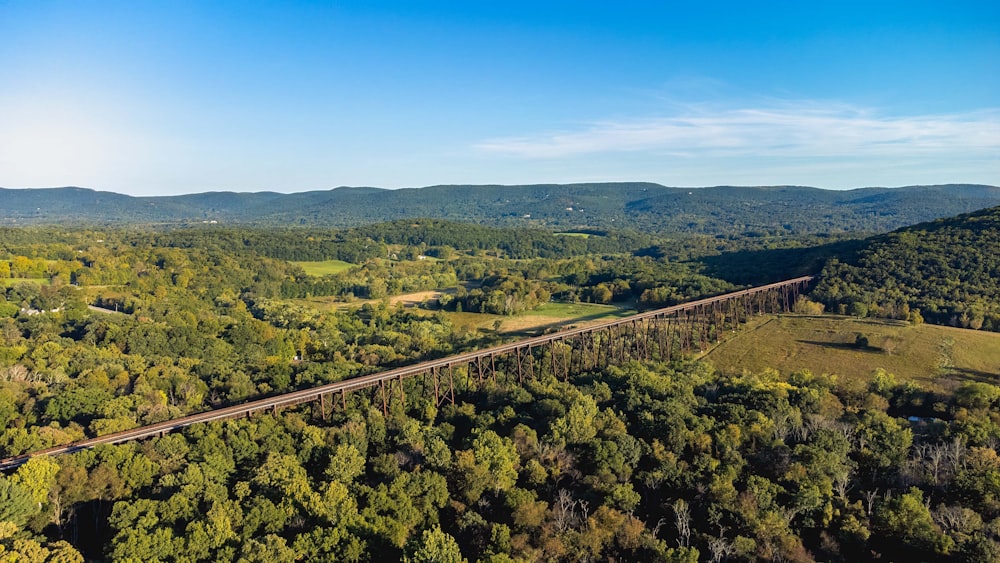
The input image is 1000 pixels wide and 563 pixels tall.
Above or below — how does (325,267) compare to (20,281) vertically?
below

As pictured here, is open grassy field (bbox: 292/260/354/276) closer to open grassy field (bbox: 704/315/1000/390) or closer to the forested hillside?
open grassy field (bbox: 704/315/1000/390)

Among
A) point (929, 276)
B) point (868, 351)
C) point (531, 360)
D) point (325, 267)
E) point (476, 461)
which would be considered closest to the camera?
point (476, 461)

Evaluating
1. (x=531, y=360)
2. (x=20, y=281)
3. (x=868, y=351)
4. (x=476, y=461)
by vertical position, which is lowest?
(x=868, y=351)

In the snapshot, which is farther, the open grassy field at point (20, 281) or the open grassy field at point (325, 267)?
the open grassy field at point (325, 267)

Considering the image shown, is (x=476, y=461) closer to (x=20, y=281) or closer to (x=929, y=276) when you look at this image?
(x=929, y=276)

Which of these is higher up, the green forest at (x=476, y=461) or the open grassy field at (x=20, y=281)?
the open grassy field at (x=20, y=281)

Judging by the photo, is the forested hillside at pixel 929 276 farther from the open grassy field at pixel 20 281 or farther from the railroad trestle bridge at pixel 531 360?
the open grassy field at pixel 20 281

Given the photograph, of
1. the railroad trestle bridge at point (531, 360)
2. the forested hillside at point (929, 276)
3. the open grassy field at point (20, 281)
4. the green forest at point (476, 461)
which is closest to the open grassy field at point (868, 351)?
the forested hillside at point (929, 276)

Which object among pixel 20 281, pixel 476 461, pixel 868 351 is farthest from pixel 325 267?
pixel 476 461
